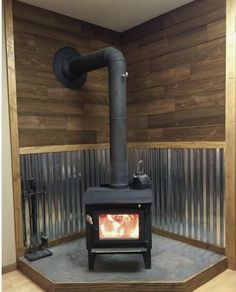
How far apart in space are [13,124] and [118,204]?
4.12ft

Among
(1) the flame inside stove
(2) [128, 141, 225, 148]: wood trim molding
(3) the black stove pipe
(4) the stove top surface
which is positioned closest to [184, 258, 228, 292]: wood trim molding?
(1) the flame inside stove

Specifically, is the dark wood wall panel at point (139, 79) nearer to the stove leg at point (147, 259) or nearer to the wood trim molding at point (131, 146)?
the wood trim molding at point (131, 146)

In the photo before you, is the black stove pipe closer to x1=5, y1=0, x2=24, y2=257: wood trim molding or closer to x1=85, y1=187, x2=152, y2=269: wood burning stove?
x1=85, y1=187, x2=152, y2=269: wood burning stove

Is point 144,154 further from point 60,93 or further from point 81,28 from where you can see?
point 81,28

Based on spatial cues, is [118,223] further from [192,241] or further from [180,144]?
[180,144]

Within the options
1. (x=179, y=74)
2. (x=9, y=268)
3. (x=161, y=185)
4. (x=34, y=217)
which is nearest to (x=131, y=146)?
(x=161, y=185)

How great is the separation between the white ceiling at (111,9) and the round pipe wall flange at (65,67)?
0.40 m

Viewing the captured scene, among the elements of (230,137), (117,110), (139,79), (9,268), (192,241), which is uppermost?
(139,79)

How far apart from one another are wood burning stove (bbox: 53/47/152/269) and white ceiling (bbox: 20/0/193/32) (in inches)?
22.4

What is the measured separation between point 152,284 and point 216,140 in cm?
140

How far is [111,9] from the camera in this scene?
2838 mm

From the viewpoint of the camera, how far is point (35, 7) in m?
2.76

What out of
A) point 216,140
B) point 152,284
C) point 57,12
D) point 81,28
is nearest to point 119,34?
point 81,28

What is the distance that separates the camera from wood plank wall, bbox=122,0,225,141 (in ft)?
8.48
